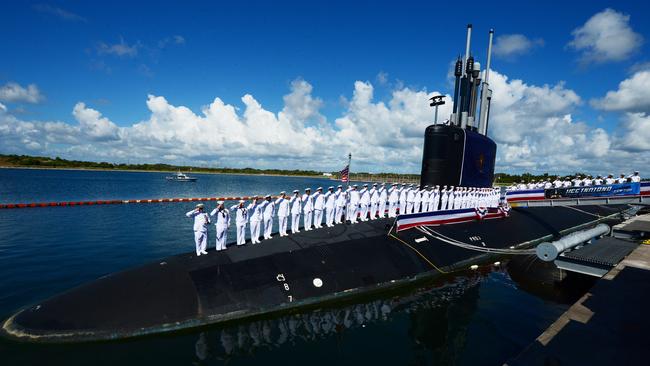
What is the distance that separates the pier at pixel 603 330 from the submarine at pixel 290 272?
5.06 m

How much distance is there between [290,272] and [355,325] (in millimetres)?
2262

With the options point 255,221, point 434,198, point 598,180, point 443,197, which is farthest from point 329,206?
point 598,180

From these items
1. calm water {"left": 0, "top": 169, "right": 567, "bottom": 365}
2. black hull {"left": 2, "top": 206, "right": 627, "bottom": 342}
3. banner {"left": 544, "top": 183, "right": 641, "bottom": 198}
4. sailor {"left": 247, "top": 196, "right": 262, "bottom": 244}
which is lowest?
calm water {"left": 0, "top": 169, "right": 567, "bottom": 365}

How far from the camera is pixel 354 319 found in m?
9.70

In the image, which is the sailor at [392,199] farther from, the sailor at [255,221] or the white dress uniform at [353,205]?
the sailor at [255,221]

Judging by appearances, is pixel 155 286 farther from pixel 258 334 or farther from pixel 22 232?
pixel 22 232

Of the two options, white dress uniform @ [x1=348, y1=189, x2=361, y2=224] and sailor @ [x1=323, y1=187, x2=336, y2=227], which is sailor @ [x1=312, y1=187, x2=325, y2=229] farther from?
white dress uniform @ [x1=348, y1=189, x2=361, y2=224]

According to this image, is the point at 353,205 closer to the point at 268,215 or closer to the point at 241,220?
the point at 268,215

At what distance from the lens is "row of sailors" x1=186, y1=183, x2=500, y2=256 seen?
1090 cm

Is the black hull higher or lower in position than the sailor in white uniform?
lower

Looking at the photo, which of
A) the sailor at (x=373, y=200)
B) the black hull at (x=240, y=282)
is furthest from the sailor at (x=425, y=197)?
the black hull at (x=240, y=282)

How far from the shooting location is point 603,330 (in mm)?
7168

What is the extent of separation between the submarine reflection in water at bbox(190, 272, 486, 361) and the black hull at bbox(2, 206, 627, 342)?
0.40 meters

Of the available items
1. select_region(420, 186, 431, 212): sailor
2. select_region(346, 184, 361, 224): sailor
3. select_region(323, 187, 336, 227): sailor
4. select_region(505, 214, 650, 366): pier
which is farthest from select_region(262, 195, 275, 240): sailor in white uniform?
select_region(505, 214, 650, 366): pier
